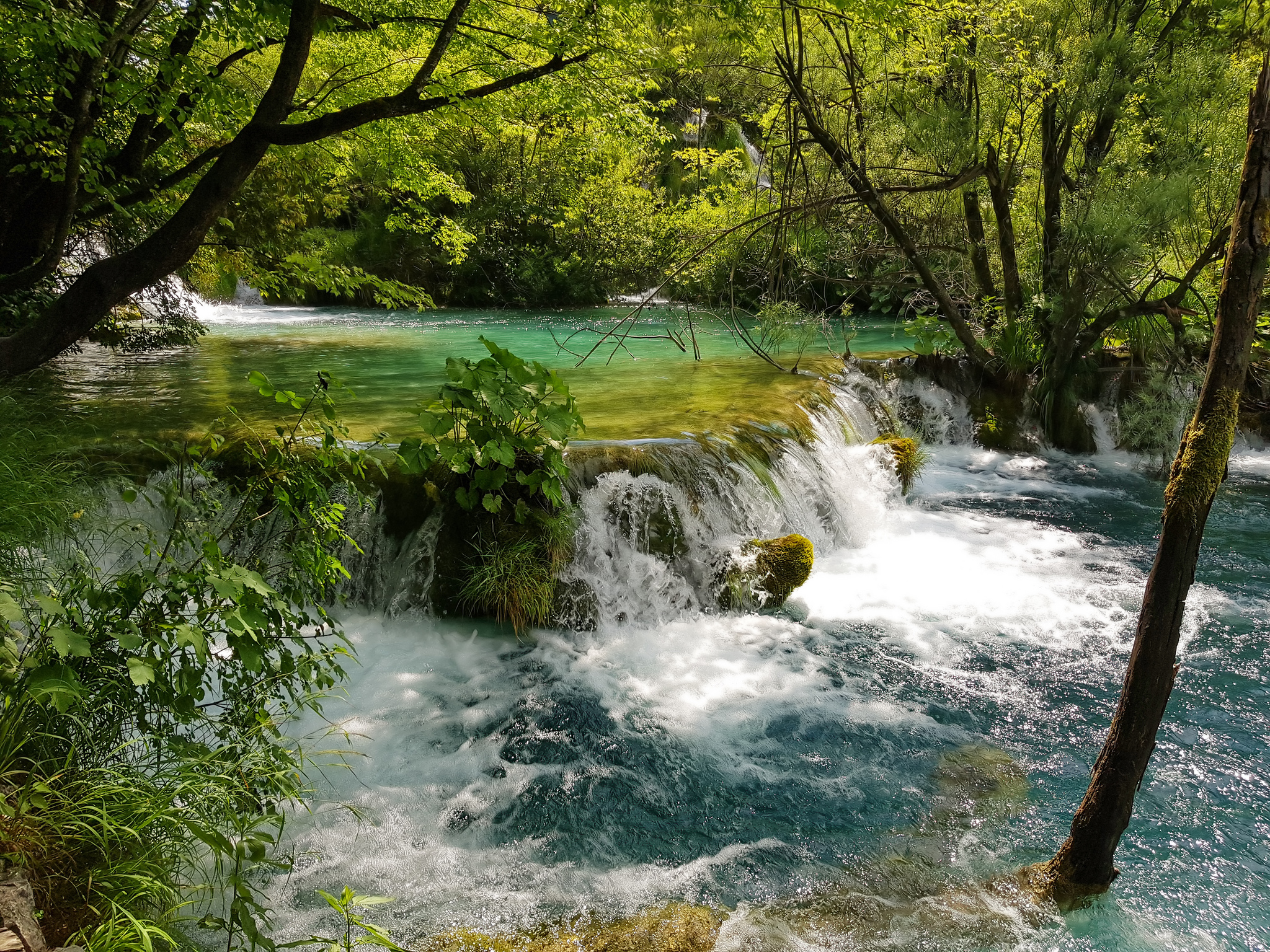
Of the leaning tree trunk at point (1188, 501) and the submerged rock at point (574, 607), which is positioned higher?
the leaning tree trunk at point (1188, 501)

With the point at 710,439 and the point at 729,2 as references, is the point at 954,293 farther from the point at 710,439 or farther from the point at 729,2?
the point at 729,2

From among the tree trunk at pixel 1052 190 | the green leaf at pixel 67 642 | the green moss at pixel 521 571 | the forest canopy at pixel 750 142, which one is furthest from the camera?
the tree trunk at pixel 1052 190

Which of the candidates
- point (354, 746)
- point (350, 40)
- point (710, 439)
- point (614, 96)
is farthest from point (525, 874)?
point (350, 40)

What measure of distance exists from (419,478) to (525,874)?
326 centimetres

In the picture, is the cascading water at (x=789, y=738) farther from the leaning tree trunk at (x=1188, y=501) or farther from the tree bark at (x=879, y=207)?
the tree bark at (x=879, y=207)

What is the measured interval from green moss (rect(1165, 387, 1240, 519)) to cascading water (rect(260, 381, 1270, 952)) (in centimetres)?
179

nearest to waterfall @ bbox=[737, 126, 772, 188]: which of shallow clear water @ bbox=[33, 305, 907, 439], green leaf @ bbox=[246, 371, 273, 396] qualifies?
shallow clear water @ bbox=[33, 305, 907, 439]

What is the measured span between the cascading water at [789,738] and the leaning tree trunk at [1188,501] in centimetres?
67

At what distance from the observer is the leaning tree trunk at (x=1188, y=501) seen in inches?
101

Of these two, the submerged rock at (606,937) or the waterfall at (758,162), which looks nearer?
the submerged rock at (606,937)

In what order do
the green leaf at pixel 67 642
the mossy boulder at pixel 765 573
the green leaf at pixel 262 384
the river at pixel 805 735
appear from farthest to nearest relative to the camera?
the mossy boulder at pixel 765 573 → the river at pixel 805 735 → the green leaf at pixel 262 384 → the green leaf at pixel 67 642

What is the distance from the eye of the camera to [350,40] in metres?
8.48

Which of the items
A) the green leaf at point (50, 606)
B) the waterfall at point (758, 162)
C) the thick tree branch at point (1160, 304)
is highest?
the waterfall at point (758, 162)

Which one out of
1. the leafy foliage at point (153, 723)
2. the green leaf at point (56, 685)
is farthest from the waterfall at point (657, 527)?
the green leaf at point (56, 685)
